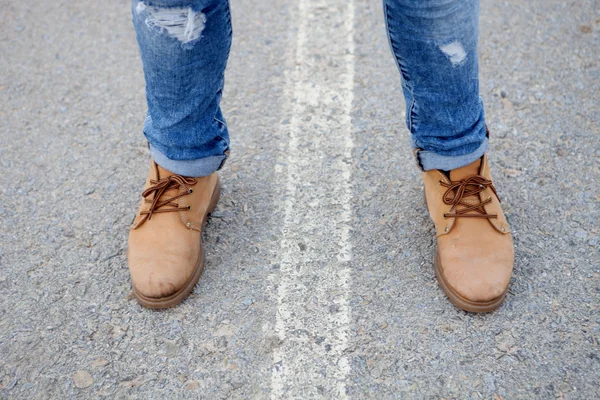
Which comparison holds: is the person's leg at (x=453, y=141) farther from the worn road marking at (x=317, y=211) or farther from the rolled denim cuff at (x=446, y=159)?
the worn road marking at (x=317, y=211)

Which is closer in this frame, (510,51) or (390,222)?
(390,222)

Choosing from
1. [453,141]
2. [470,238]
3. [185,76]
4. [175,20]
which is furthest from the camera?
[470,238]

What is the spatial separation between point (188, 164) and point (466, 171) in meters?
0.84

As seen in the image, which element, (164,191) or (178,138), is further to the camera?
(164,191)

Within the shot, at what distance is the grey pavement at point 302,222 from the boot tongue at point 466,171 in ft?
0.84

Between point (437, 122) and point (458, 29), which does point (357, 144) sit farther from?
point (458, 29)

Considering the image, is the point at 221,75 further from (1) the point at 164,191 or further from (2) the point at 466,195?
(2) the point at 466,195

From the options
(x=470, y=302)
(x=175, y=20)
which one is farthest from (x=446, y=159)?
(x=175, y=20)

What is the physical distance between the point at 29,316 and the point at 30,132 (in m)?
0.92

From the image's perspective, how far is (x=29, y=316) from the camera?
1794 mm

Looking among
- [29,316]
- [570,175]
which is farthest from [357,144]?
[29,316]

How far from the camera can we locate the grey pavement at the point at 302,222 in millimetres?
1645

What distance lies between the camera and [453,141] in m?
1.70

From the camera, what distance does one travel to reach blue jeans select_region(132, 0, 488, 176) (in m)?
1.47
